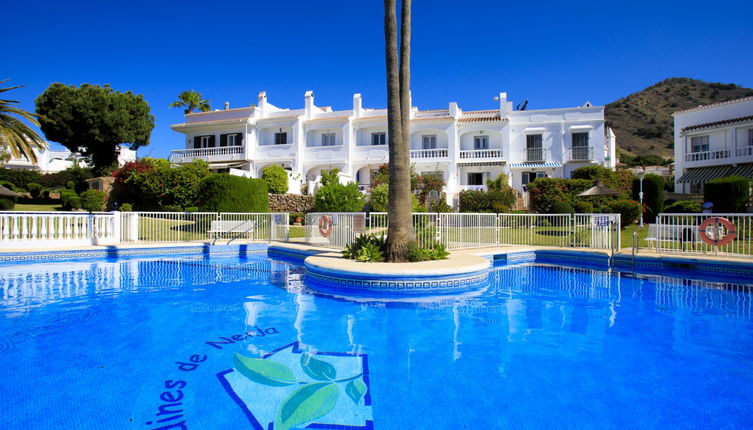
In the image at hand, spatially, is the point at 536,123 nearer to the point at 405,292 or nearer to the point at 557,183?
the point at 557,183

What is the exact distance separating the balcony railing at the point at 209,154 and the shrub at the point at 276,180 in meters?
8.30

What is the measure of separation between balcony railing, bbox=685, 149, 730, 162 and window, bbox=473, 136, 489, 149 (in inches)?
629

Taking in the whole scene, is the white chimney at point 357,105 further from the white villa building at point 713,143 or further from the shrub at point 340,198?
the white villa building at point 713,143

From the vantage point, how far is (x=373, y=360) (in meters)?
4.78

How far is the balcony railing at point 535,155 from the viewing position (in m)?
32.0

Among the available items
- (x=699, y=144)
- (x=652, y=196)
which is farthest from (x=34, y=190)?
(x=699, y=144)

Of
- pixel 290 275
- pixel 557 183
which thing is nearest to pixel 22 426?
pixel 290 275

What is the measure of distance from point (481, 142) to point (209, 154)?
2336 cm

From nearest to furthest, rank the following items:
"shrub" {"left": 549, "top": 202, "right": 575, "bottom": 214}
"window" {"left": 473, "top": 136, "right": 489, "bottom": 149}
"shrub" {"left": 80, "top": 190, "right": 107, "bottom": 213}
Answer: "shrub" {"left": 549, "top": 202, "right": 575, "bottom": 214} < "shrub" {"left": 80, "top": 190, "right": 107, "bottom": 213} < "window" {"left": 473, "top": 136, "right": 489, "bottom": 149}

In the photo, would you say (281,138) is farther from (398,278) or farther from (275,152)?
(398,278)

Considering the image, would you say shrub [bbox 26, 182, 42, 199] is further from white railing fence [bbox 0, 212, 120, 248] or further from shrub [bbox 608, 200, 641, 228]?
shrub [bbox 608, 200, 641, 228]

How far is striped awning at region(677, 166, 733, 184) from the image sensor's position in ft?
99.2

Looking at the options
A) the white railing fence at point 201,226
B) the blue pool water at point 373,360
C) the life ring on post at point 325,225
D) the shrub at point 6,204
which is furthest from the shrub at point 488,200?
the shrub at point 6,204

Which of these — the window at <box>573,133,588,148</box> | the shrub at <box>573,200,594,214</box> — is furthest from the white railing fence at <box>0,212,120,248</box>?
the window at <box>573,133,588,148</box>
